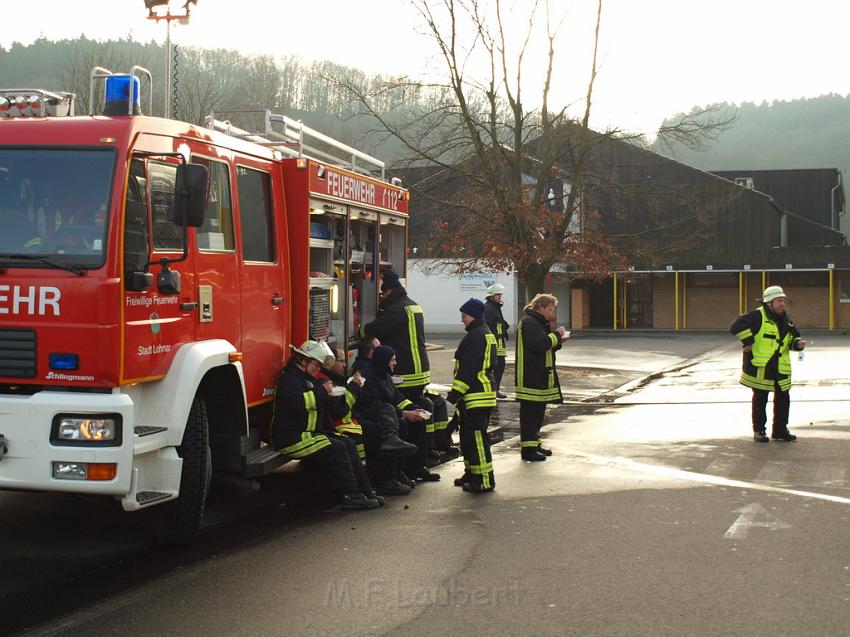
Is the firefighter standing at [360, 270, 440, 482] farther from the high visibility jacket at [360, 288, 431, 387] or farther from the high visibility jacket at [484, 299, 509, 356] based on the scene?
the high visibility jacket at [484, 299, 509, 356]

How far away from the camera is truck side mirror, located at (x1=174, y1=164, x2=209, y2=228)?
611cm

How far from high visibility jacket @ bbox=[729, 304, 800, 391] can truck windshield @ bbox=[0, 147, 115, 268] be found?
25.8 feet

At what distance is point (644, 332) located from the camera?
144 feet

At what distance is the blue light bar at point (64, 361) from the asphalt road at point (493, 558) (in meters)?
1.23

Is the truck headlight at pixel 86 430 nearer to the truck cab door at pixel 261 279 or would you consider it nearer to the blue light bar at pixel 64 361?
the blue light bar at pixel 64 361

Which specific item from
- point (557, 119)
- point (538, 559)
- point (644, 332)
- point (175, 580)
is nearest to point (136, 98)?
point (175, 580)

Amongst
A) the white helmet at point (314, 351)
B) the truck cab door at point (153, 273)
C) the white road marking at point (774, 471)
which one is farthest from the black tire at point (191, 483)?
the white road marking at point (774, 471)

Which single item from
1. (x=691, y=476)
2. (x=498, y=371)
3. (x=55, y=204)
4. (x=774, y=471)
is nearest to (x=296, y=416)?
(x=55, y=204)

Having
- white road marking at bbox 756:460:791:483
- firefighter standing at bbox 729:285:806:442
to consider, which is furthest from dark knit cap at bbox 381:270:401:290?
firefighter standing at bbox 729:285:806:442

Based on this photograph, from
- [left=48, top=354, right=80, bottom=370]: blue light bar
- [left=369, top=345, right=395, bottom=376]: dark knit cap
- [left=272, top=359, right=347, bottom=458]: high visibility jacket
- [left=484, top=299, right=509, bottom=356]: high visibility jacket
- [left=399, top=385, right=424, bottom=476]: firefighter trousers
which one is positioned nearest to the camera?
[left=48, top=354, right=80, bottom=370]: blue light bar

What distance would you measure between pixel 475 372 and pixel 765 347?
4525mm

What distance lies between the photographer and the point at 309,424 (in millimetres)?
7941

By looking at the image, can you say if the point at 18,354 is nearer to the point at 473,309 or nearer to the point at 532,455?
the point at 473,309

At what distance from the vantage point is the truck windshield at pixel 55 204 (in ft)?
19.7
